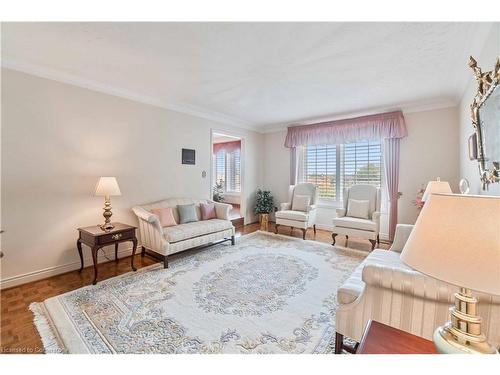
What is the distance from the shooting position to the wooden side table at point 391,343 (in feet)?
3.13

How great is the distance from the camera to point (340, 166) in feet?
17.6

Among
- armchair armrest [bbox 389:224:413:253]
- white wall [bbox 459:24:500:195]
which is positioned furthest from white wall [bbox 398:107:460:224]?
armchair armrest [bbox 389:224:413:253]

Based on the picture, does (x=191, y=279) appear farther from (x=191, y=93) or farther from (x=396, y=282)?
(x=191, y=93)

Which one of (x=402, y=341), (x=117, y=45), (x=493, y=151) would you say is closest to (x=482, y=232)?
(x=402, y=341)

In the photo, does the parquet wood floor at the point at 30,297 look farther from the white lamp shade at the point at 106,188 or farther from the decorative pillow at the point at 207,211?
the white lamp shade at the point at 106,188

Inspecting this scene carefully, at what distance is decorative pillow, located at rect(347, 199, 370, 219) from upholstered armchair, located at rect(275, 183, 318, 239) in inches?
29.6

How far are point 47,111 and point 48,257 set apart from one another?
5.97ft

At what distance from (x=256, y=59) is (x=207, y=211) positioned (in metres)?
2.63

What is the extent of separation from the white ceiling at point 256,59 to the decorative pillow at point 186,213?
1.84m

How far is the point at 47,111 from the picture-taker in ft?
9.64

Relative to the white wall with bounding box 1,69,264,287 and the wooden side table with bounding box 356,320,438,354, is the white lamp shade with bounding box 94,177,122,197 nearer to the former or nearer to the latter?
the white wall with bounding box 1,69,264,287

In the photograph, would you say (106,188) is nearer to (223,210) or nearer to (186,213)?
Result: (186,213)

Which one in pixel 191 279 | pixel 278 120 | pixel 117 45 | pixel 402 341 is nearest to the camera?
pixel 402 341
